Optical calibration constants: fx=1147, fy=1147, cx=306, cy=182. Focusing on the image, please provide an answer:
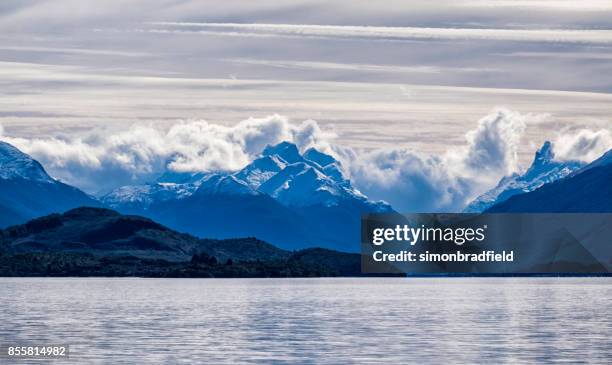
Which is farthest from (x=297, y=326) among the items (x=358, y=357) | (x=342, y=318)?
(x=358, y=357)

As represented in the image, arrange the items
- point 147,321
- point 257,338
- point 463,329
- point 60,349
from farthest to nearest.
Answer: point 147,321, point 463,329, point 257,338, point 60,349

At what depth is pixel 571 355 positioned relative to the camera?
Result: 119750 millimetres

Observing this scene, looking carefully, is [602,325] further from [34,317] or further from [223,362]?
[34,317]

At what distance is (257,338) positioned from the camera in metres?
143

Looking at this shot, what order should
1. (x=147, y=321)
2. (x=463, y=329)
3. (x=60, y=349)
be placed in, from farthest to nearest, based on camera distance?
(x=147, y=321)
(x=463, y=329)
(x=60, y=349)

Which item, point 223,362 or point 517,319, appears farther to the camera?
point 517,319

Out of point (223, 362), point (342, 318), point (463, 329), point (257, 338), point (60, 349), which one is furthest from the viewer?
point (342, 318)

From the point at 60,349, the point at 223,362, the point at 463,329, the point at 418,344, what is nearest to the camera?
the point at 223,362

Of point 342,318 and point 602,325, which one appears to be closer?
point 602,325

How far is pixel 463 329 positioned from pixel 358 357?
149 ft

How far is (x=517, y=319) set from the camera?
616ft

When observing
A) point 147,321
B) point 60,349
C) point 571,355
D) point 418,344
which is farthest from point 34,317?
point 571,355

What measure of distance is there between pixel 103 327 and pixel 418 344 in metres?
50.3

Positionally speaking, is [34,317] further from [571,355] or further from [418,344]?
[571,355]
